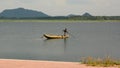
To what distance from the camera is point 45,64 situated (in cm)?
1602

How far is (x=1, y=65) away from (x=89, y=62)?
3976 millimetres

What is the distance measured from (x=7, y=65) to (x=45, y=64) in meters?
1.72

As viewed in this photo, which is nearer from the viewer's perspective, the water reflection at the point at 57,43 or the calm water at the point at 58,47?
the calm water at the point at 58,47

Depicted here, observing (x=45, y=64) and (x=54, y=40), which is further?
(x=54, y=40)

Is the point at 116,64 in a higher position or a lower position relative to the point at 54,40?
higher

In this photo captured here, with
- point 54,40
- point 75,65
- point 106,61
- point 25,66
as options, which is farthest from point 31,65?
point 54,40

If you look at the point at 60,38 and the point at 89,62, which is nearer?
the point at 89,62

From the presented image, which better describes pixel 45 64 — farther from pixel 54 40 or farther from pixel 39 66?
pixel 54 40

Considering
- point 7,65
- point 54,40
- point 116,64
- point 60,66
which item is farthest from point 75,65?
point 54,40

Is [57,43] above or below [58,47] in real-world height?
below

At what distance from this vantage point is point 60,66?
1537cm

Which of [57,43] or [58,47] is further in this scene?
[57,43]

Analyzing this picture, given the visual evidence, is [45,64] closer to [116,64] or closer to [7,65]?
[7,65]

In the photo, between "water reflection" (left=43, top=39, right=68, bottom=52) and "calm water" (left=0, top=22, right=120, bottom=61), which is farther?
"water reflection" (left=43, top=39, right=68, bottom=52)
